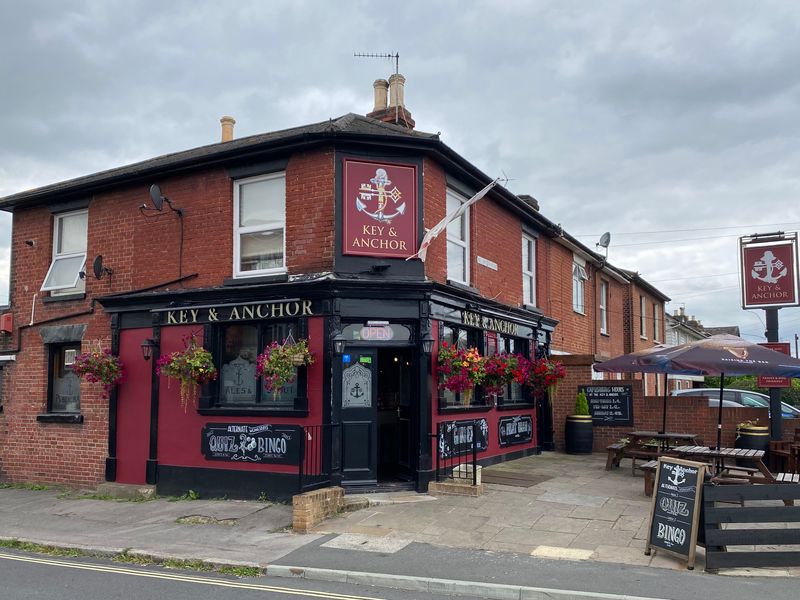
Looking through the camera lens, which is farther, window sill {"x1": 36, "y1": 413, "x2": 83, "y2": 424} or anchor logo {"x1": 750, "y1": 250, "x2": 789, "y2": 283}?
anchor logo {"x1": 750, "y1": 250, "x2": 789, "y2": 283}

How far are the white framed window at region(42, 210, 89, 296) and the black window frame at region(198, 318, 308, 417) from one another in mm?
3859

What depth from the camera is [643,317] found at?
26781 millimetres

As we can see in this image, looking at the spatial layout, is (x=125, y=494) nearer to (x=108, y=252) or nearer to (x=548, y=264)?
(x=108, y=252)

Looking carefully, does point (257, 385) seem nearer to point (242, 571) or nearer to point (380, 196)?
point (380, 196)

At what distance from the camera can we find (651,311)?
28312 mm

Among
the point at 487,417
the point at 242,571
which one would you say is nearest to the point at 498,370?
the point at 487,417

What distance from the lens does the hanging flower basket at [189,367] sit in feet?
37.6

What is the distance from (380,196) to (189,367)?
4.21 metres

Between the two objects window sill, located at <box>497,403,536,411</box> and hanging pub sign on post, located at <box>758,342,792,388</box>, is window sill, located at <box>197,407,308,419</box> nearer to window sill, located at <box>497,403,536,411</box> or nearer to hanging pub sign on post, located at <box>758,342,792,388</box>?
window sill, located at <box>497,403,536,411</box>

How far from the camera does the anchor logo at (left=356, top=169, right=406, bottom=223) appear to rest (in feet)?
37.7

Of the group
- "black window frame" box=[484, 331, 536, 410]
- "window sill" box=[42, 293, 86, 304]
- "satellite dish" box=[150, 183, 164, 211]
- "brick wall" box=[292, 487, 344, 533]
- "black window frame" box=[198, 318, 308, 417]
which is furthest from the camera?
"black window frame" box=[484, 331, 536, 410]

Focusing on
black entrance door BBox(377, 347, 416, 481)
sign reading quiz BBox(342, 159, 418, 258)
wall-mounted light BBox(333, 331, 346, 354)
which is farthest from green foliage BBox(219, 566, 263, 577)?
sign reading quiz BBox(342, 159, 418, 258)

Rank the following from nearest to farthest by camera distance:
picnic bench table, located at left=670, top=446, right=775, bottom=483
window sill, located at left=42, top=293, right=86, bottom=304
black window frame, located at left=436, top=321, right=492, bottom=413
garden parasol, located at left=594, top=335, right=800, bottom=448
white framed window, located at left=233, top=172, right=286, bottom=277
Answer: picnic bench table, located at left=670, top=446, right=775, bottom=483 < garden parasol, located at left=594, top=335, right=800, bottom=448 < black window frame, located at left=436, top=321, right=492, bottom=413 < white framed window, located at left=233, top=172, right=286, bottom=277 < window sill, located at left=42, top=293, right=86, bottom=304

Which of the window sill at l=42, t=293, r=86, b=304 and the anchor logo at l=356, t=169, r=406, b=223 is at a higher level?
the anchor logo at l=356, t=169, r=406, b=223
